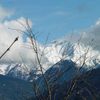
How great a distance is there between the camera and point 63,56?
549 inches

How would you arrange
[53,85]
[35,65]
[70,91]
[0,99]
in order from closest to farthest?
[70,91]
[53,85]
[35,65]
[0,99]

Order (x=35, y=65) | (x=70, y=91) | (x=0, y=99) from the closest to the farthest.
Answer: (x=70, y=91) → (x=35, y=65) → (x=0, y=99)

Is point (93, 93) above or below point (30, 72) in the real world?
below

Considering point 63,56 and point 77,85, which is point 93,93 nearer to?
point 77,85

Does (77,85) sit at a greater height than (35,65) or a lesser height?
lesser

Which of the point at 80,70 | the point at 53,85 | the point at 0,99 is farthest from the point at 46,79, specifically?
the point at 0,99

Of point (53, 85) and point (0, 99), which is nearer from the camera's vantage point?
point (53, 85)

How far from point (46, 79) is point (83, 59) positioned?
1501mm

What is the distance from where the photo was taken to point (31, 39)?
42.5ft

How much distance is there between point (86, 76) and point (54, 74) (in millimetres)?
1322

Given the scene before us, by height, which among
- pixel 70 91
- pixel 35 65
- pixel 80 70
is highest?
pixel 35 65

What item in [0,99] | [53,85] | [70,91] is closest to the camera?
[70,91]

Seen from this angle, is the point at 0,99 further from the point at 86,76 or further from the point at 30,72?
the point at 86,76

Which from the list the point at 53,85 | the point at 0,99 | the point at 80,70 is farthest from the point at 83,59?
the point at 0,99
